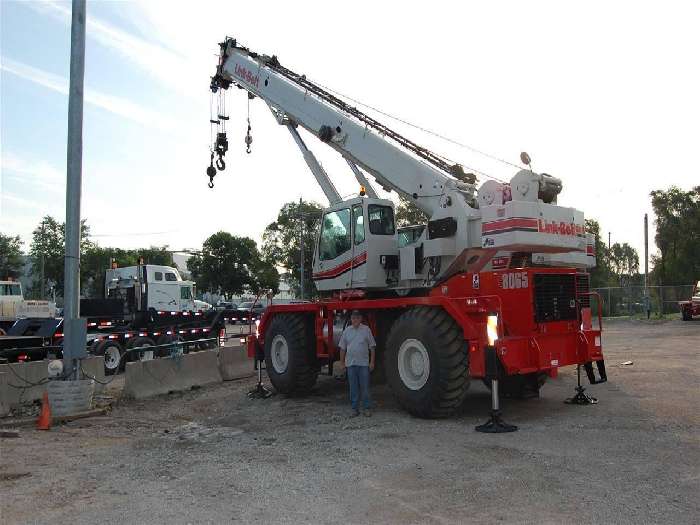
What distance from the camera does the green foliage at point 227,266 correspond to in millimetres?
69750

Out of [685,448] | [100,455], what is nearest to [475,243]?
[685,448]

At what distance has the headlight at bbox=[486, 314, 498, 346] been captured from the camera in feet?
27.2

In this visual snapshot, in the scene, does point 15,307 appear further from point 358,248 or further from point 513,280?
point 513,280

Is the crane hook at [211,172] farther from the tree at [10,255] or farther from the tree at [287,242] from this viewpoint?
the tree at [10,255]

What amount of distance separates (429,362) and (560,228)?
9.53 feet

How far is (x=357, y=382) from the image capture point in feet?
31.9

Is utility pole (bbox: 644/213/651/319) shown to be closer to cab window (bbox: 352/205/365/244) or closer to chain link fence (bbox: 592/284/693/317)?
chain link fence (bbox: 592/284/693/317)

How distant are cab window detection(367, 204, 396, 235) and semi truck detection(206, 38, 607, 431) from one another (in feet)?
0.07

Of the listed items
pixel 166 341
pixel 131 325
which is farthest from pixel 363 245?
pixel 131 325

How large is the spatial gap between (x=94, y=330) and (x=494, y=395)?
13777 millimetres

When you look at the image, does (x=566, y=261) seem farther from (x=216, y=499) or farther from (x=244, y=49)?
(x=244, y=49)

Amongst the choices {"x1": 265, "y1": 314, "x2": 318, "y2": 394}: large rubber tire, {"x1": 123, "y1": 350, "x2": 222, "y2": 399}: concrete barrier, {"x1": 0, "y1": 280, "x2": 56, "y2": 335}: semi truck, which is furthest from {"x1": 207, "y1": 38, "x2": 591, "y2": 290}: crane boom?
{"x1": 0, "y1": 280, "x2": 56, "y2": 335}: semi truck

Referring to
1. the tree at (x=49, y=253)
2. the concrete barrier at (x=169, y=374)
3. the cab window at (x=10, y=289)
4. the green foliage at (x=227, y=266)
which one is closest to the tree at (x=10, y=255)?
the tree at (x=49, y=253)

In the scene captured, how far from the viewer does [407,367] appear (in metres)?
9.21
